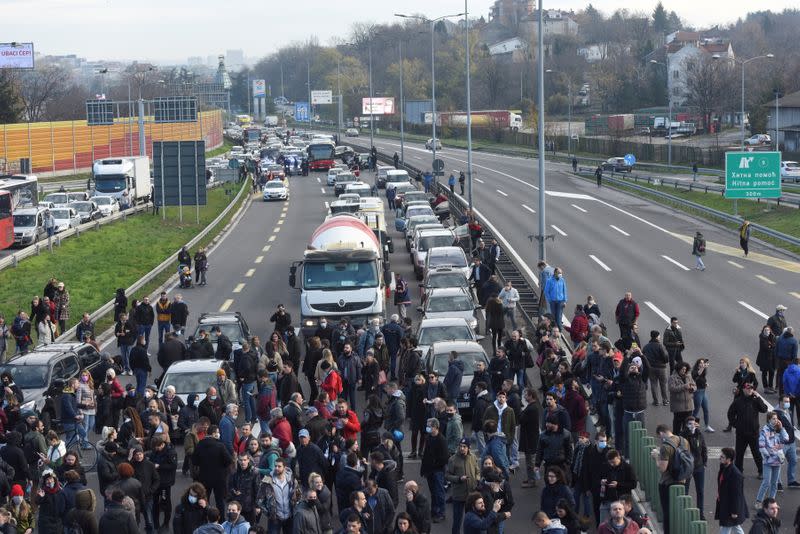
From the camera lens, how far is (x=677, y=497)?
14.5 metres

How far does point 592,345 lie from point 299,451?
6734 millimetres

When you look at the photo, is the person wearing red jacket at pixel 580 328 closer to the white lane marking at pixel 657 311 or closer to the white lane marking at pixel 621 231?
the white lane marking at pixel 657 311

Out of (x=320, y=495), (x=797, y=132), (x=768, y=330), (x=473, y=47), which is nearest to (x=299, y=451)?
(x=320, y=495)

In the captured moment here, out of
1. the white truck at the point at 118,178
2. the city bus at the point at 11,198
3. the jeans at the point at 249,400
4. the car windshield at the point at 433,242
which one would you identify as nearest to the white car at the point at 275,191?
the white truck at the point at 118,178

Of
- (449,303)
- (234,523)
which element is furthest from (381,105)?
(234,523)

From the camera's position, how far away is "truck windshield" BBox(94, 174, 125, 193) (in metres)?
62.0

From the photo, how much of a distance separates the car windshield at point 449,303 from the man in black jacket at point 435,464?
12858 millimetres

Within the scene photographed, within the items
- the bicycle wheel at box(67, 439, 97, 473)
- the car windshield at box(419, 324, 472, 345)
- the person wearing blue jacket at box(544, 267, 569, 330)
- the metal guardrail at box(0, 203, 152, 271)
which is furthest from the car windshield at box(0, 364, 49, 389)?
the metal guardrail at box(0, 203, 152, 271)

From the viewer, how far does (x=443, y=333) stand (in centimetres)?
2502

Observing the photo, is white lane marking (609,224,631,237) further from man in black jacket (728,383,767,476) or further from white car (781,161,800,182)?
man in black jacket (728,383,767,476)

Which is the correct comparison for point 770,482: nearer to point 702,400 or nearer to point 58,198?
point 702,400

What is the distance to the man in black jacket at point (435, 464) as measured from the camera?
638 inches

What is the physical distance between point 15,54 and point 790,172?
218 feet

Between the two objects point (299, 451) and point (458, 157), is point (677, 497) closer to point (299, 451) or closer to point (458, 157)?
point (299, 451)
